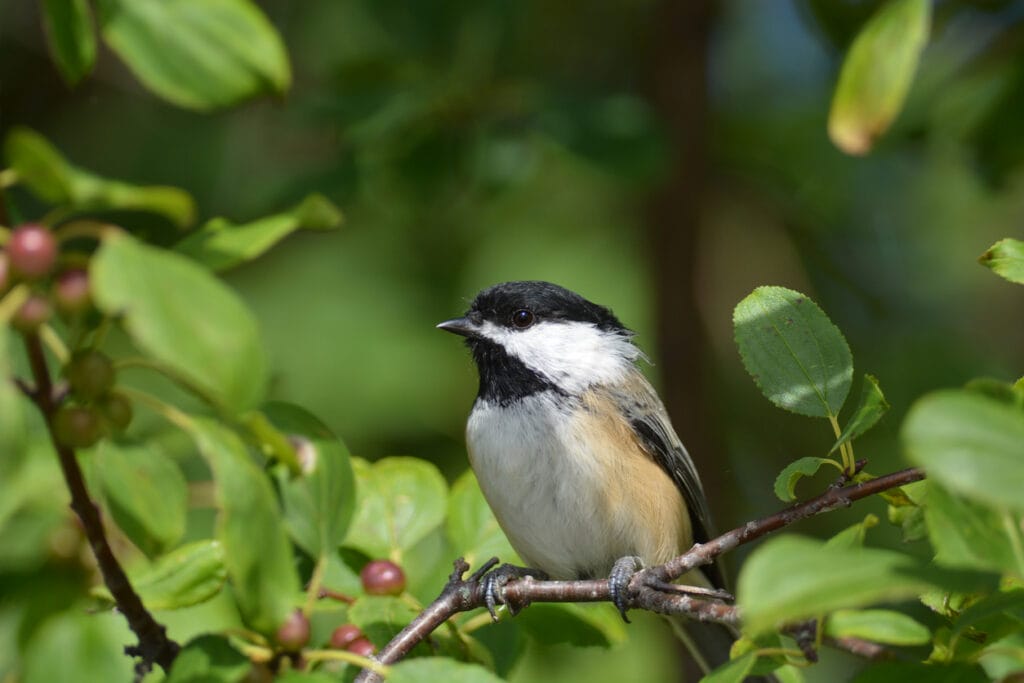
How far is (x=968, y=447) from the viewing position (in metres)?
1.04

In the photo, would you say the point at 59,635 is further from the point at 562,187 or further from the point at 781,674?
the point at 562,187

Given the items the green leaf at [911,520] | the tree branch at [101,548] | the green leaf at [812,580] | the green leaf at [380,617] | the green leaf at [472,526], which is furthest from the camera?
the green leaf at [472,526]

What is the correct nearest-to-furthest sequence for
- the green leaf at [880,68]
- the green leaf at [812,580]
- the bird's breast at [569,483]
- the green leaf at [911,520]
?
the green leaf at [812,580], the green leaf at [880,68], the green leaf at [911,520], the bird's breast at [569,483]

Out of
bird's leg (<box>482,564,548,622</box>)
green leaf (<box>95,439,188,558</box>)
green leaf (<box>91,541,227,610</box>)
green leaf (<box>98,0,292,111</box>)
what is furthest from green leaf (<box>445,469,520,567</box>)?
green leaf (<box>98,0,292,111</box>)

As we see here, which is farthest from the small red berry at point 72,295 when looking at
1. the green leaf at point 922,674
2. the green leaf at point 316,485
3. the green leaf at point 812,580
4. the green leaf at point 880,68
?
the green leaf at point 880,68

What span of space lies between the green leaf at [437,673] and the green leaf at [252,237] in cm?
55

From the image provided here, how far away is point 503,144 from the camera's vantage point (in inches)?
130

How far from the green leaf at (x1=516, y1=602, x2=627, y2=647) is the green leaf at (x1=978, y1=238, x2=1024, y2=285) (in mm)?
1035

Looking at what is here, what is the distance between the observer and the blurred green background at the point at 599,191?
10.9 feet

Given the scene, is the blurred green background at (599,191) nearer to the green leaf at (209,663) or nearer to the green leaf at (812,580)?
the green leaf at (209,663)

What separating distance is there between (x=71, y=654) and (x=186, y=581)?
0.39 metres

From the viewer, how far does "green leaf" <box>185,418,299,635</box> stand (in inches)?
47.3

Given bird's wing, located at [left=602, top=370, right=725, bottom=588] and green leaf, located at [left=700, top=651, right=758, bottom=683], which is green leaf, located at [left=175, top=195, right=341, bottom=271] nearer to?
green leaf, located at [left=700, top=651, right=758, bottom=683]

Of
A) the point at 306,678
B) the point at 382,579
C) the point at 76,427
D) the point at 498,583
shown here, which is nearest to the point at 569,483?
the point at 498,583
